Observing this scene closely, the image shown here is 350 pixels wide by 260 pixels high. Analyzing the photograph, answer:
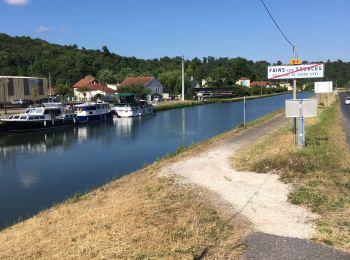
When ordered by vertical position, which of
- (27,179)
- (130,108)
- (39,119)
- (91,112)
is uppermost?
(130,108)

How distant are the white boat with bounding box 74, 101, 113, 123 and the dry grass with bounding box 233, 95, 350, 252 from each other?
38114 mm

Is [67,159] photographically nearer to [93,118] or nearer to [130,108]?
[93,118]

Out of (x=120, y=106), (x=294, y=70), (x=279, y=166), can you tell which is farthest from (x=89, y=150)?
(x=120, y=106)

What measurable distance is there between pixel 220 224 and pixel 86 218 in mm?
2915

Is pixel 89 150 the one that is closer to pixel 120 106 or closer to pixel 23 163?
pixel 23 163

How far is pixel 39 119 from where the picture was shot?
45156 millimetres

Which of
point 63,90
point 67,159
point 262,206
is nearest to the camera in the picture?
point 262,206

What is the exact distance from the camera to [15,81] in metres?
84.1

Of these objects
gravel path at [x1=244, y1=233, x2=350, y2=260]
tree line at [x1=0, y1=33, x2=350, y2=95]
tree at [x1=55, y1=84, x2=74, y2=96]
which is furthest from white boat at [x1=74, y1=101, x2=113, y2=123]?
tree line at [x1=0, y1=33, x2=350, y2=95]

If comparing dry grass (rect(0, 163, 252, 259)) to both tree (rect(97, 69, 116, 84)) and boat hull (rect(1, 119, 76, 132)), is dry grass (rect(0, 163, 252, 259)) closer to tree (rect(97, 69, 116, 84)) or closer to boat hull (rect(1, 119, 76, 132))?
boat hull (rect(1, 119, 76, 132))

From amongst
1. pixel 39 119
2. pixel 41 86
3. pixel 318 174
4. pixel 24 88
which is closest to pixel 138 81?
pixel 41 86

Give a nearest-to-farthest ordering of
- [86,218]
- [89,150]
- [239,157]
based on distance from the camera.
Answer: [86,218]
[239,157]
[89,150]

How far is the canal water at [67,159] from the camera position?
16.4 meters

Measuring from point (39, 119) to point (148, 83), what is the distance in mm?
61837
